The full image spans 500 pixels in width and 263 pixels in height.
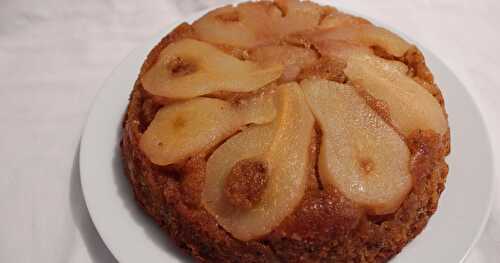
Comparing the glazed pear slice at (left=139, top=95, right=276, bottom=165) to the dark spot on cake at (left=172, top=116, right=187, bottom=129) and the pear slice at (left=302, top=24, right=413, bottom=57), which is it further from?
the pear slice at (left=302, top=24, right=413, bottom=57)

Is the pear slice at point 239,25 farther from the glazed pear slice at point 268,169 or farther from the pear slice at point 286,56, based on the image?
the glazed pear slice at point 268,169

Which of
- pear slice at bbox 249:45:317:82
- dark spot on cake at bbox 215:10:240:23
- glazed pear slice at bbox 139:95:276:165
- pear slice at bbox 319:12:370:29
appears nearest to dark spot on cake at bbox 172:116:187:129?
glazed pear slice at bbox 139:95:276:165

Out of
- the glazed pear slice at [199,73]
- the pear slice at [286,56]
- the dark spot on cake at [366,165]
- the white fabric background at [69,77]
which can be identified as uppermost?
the pear slice at [286,56]

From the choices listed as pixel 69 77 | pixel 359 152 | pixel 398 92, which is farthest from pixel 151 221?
pixel 69 77

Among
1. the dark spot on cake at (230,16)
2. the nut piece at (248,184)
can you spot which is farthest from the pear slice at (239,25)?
the nut piece at (248,184)

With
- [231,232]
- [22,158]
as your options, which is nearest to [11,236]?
[22,158]

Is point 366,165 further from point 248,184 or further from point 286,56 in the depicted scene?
point 286,56
